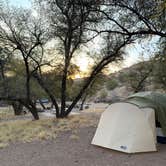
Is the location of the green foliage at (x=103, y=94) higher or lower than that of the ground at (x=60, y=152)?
higher

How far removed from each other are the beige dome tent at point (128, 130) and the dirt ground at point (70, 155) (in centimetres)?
21

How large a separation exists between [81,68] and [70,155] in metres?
9.45

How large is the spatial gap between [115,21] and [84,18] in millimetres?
1841

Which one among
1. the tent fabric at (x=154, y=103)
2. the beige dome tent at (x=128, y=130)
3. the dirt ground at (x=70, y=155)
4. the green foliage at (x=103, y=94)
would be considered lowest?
the dirt ground at (x=70, y=155)

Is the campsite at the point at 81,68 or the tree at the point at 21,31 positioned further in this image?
the tree at the point at 21,31

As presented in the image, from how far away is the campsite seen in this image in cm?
682

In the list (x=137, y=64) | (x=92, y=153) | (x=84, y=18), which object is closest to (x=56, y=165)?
(x=92, y=153)

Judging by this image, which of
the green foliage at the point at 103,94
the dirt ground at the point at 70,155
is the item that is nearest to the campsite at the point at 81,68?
the dirt ground at the point at 70,155

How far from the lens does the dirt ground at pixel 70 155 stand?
20.0 feet

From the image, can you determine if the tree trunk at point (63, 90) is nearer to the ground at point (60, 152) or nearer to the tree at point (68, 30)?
the tree at point (68, 30)

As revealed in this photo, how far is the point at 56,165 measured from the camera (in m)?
5.98

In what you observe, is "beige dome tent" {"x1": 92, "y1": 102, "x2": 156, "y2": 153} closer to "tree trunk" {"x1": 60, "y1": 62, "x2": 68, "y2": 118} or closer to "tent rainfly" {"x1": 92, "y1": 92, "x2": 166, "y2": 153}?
"tent rainfly" {"x1": 92, "y1": 92, "x2": 166, "y2": 153}

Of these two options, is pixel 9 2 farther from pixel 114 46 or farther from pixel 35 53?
pixel 114 46

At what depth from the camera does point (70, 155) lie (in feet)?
22.4
